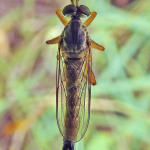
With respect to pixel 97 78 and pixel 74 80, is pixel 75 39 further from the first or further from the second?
pixel 97 78

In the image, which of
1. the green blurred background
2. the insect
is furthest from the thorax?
the green blurred background

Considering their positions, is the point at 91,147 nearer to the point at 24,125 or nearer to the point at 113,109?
the point at 113,109

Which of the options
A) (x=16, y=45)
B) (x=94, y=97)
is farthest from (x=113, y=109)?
(x=16, y=45)

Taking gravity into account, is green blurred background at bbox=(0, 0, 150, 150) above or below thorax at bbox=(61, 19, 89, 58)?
below

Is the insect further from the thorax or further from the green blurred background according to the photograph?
the green blurred background

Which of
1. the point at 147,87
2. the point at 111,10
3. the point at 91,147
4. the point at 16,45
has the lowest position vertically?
the point at 91,147

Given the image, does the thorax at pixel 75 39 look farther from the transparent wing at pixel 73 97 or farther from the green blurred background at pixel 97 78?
the green blurred background at pixel 97 78
